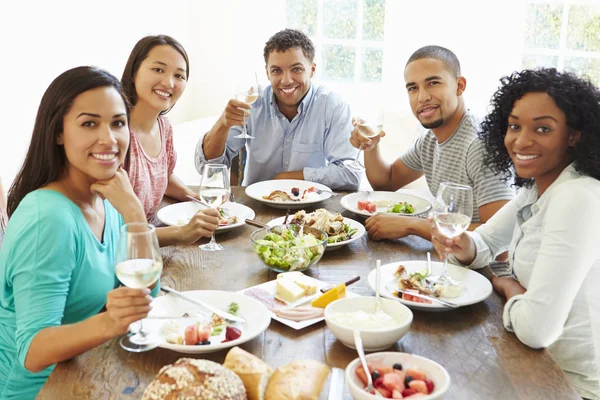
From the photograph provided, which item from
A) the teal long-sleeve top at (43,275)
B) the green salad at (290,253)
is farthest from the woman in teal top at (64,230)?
the green salad at (290,253)

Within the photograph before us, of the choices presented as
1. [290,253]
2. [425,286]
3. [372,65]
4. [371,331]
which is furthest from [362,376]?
[372,65]

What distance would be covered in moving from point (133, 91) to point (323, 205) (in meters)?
0.90

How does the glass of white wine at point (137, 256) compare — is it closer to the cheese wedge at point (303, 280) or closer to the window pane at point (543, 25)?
the cheese wedge at point (303, 280)

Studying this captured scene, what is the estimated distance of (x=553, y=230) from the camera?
1.45 metres

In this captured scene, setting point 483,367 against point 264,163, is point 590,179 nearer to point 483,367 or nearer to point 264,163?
point 483,367

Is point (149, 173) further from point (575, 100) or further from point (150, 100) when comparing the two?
point (575, 100)

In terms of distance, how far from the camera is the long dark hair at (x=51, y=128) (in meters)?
1.50

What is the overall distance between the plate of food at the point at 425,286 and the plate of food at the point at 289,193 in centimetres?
73

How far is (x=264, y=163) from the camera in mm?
3287

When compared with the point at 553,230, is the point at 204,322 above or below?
below

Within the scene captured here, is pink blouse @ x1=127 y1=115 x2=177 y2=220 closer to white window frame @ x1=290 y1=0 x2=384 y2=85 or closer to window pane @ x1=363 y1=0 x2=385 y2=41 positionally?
white window frame @ x1=290 y1=0 x2=384 y2=85

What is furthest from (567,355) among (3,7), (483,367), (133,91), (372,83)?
(372,83)

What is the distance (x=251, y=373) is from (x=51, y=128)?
836 millimetres

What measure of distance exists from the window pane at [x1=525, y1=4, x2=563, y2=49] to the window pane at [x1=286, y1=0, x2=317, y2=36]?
5.60ft
